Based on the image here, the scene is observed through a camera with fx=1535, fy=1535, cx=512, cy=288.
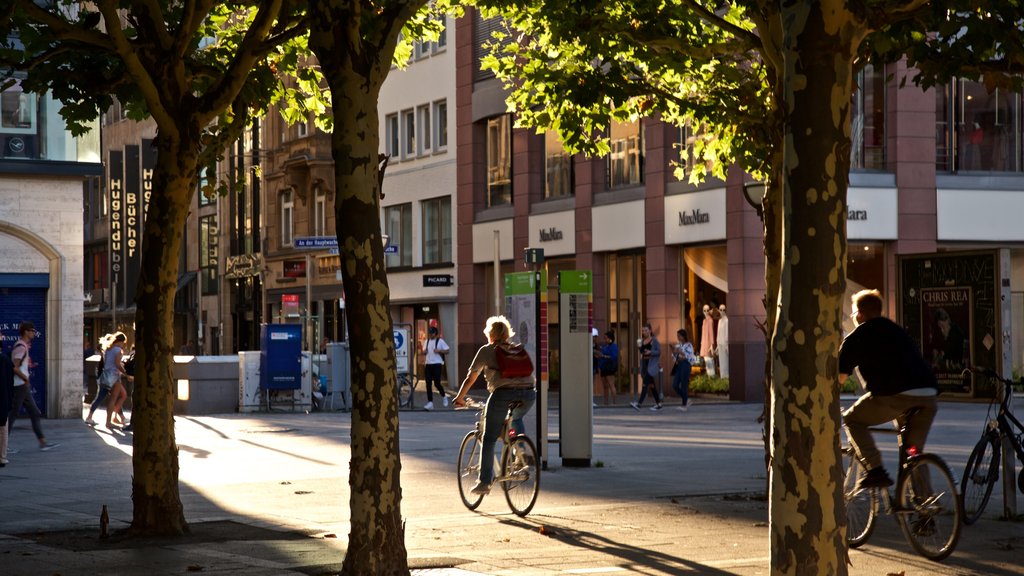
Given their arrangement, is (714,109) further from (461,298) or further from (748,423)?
(461,298)

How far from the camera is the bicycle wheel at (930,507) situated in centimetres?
1009

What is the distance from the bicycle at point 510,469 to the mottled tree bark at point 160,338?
2716 millimetres

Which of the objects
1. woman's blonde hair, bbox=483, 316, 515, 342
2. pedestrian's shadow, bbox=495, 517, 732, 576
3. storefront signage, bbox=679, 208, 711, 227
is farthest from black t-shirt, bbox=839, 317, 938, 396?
storefront signage, bbox=679, 208, 711, 227

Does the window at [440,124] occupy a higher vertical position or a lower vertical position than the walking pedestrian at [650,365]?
higher

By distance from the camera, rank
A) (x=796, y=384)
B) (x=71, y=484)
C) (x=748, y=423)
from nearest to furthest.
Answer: (x=796, y=384) < (x=71, y=484) < (x=748, y=423)

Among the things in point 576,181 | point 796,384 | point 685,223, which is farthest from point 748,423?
point 796,384

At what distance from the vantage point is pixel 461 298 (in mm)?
46969

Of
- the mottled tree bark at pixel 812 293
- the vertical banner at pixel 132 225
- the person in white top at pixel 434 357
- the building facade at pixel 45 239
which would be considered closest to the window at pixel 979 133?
the person in white top at pixel 434 357

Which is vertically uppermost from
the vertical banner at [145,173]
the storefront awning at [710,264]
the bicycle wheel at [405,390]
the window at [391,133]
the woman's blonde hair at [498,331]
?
the window at [391,133]

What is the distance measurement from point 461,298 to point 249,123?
108 ft

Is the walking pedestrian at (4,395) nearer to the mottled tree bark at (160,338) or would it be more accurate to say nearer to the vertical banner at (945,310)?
the mottled tree bark at (160,338)

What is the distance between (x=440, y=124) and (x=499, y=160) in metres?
4.24

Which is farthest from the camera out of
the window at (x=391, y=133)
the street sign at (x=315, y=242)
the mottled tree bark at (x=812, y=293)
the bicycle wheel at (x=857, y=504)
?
the window at (x=391, y=133)

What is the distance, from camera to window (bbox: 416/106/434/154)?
49.5 meters
